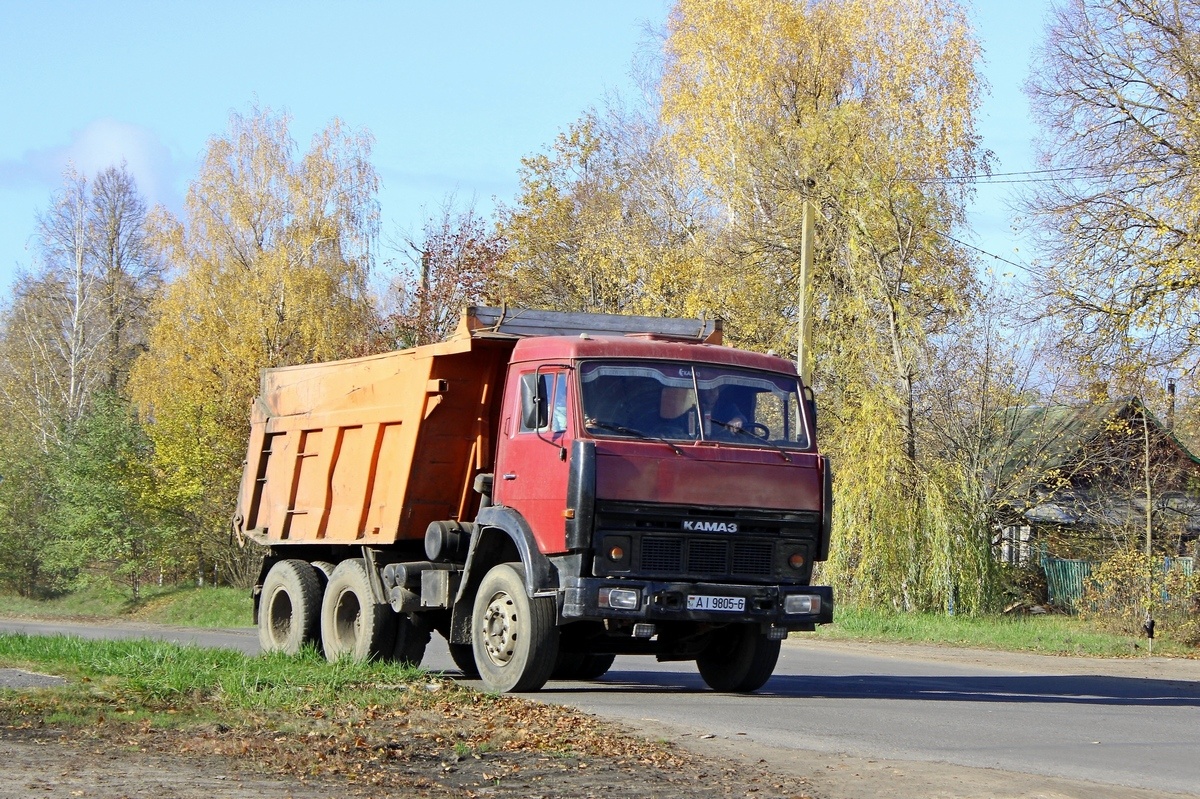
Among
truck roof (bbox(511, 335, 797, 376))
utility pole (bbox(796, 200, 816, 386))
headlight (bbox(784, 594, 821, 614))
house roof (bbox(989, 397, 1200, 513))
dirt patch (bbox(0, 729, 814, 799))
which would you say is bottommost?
dirt patch (bbox(0, 729, 814, 799))

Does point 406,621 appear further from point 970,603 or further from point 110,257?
point 110,257

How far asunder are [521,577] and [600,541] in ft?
3.29

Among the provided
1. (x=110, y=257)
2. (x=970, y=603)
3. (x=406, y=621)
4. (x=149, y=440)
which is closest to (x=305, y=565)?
(x=406, y=621)

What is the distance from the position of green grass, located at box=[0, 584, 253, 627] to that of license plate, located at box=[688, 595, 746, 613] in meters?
21.1

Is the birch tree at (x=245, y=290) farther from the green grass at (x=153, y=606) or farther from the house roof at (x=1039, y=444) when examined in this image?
the house roof at (x=1039, y=444)

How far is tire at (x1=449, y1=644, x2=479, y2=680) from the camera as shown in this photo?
579 inches

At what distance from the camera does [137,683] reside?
35.7 feet

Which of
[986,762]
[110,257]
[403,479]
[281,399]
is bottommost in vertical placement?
[986,762]

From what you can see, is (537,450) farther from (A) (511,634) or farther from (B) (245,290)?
(B) (245,290)

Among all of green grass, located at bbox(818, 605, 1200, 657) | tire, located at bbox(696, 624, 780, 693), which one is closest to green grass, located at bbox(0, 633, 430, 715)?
tire, located at bbox(696, 624, 780, 693)

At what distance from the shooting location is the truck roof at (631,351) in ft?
40.3

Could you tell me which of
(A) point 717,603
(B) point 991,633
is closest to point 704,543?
(A) point 717,603

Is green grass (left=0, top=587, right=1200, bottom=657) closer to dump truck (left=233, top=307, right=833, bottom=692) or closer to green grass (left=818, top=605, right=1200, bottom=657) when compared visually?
green grass (left=818, top=605, right=1200, bottom=657)

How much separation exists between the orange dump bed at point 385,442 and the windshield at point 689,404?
5.48ft
